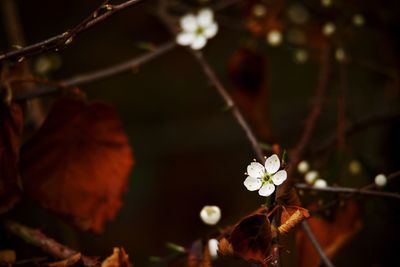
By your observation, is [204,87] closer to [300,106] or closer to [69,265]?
[300,106]

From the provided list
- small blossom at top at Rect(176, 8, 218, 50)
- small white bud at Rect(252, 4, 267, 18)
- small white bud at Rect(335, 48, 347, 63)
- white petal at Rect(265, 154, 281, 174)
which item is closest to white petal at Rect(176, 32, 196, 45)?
small blossom at top at Rect(176, 8, 218, 50)

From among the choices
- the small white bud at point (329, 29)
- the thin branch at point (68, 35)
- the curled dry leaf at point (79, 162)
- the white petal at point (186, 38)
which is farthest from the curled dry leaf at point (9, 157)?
the small white bud at point (329, 29)

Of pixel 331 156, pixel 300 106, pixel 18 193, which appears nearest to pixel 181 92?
pixel 300 106

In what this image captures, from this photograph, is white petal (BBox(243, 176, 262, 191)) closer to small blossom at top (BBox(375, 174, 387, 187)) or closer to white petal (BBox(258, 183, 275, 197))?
white petal (BBox(258, 183, 275, 197))

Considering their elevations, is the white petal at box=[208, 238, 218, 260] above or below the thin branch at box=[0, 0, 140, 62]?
below

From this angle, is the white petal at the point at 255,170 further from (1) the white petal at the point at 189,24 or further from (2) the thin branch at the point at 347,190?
(1) the white petal at the point at 189,24

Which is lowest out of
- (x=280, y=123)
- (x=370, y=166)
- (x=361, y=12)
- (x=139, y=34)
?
(x=370, y=166)
